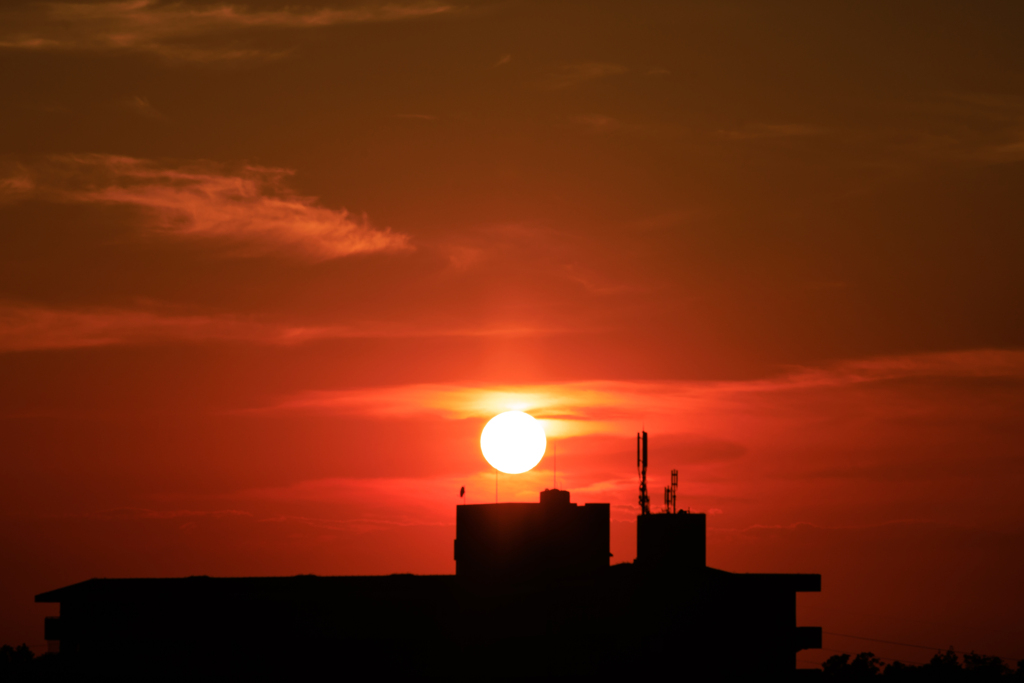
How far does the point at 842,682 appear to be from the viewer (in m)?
181

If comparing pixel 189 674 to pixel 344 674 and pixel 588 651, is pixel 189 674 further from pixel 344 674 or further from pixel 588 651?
pixel 588 651

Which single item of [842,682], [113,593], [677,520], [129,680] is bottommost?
[842,682]

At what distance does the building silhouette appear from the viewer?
62344 millimetres

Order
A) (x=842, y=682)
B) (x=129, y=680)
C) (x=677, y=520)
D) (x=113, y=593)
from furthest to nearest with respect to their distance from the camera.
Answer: (x=842, y=682), (x=677, y=520), (x=113, y=593), (x=129, y=680)

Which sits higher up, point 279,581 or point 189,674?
point 279,581

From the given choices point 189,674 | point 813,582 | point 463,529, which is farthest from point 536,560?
point 189,674

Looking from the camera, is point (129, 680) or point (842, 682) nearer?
point (129, 680)

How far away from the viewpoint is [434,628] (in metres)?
65.1

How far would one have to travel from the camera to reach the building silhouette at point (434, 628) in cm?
6234

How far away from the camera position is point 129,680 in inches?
2429

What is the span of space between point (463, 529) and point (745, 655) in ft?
67.0

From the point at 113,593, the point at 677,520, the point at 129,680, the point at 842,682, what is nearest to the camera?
the point at 129,680

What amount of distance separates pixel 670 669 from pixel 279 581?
2456 cm

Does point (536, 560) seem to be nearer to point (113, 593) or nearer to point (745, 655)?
point (745, 655)
